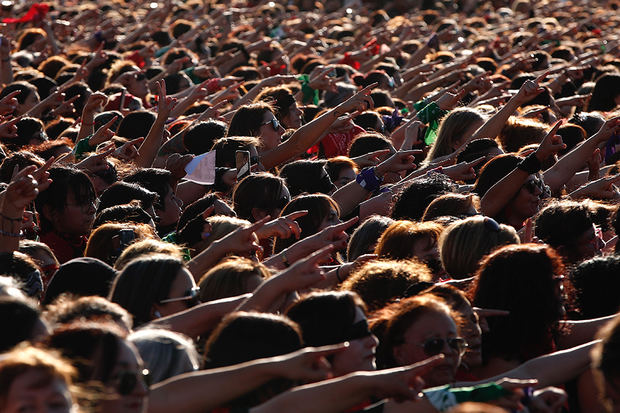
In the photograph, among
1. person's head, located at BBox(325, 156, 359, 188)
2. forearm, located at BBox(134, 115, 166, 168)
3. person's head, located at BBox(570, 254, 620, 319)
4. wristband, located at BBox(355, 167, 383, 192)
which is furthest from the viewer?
forearm, located at BBox(134, 115, 166, 168)

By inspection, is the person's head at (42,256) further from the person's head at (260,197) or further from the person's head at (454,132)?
the person's head at (454,132)

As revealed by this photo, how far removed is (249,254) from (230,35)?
11029 mm

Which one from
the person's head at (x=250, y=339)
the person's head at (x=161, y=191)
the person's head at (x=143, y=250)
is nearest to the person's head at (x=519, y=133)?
the person's head at (x=161, y=191)

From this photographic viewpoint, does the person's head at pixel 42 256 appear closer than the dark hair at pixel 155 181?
Yes

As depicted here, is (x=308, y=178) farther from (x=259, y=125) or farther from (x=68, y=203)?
(x=68, y=203)

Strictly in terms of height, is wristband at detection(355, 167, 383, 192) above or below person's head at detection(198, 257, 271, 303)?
below

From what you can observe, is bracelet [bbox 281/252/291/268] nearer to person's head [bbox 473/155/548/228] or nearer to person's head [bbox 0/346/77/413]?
person's head [bbox 473/155/548/228]

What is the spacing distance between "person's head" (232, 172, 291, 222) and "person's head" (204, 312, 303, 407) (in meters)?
2.37

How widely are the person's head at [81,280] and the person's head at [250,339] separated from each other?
2.98ft

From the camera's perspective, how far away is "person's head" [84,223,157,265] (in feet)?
15.8

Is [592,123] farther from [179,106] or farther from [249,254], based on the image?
[249,254]

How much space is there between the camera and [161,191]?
5980 mm

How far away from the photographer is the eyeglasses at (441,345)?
140 inches

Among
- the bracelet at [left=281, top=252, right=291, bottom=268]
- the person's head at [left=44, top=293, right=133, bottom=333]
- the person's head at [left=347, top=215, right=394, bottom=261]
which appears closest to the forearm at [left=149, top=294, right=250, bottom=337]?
the person's head at [left=44, top=293, right=133, bottom=333]
